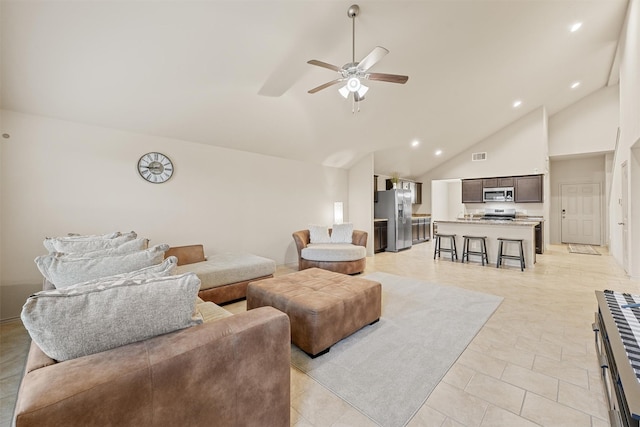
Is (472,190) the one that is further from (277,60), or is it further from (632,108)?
(277,60)

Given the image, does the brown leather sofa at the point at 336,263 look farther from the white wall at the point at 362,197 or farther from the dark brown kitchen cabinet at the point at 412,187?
the dark brown kitchen cabinet at the point at 412,187

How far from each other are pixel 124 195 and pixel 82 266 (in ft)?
7.03

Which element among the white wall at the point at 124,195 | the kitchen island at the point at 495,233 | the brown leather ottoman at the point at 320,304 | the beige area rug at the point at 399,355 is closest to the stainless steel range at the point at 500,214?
the kitchen island at the point at 495,233

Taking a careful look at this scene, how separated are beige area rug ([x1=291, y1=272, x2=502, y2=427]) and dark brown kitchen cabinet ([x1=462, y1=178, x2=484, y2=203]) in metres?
5.42

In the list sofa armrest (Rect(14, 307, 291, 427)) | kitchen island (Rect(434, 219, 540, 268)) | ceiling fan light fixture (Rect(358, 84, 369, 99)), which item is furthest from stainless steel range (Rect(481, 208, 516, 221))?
sofa armrest (Rect(14, 307, 291, 427))

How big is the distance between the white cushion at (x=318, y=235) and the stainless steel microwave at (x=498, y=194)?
5434 mm

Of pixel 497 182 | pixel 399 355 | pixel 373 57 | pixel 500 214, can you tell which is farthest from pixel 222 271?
pixel 497 182

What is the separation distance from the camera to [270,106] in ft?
13.3

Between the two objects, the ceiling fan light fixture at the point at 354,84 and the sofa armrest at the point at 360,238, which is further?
the sofa armrest at the point at 360,238

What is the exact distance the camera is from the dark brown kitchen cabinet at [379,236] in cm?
700

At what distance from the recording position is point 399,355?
2211 millimetres

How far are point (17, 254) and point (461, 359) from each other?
469cm

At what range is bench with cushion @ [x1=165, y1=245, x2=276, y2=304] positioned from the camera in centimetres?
322

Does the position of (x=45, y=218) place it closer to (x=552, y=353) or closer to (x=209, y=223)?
(x=209, y=223)
